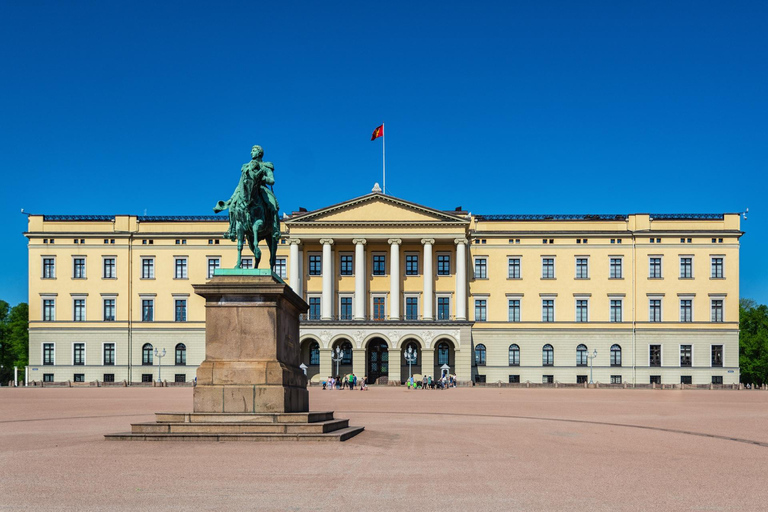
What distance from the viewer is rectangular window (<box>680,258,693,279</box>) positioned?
74938 millimetres

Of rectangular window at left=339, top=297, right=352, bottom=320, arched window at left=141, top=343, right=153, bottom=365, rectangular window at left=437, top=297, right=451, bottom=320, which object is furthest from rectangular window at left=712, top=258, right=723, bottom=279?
arched window at left=141, top=343, right=153, bottom=365

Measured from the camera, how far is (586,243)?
7612cm

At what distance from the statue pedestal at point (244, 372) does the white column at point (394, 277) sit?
5609cm

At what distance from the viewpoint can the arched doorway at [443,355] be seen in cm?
7456

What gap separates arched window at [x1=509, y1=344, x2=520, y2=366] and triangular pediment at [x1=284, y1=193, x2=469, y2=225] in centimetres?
1270

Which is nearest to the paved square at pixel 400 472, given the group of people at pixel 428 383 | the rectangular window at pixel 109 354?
the group of people at pixel 428 383

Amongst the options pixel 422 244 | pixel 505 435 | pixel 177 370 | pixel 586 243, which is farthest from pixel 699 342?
pixel 505 435

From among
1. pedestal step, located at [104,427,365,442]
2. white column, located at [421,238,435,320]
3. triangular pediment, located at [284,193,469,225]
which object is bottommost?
pedestal step, located at [104,427,365,442]

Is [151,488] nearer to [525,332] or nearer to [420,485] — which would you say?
[420,485]

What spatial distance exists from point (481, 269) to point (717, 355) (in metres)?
22.5

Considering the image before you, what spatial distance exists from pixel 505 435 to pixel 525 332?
57.7 m

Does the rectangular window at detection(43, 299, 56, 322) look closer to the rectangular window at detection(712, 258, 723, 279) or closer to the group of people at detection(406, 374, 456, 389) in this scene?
the group of people at detection(406, 374, 456, 389)

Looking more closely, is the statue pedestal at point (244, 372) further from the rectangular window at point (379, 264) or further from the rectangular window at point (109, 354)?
the rectangular window at point (109, 354)

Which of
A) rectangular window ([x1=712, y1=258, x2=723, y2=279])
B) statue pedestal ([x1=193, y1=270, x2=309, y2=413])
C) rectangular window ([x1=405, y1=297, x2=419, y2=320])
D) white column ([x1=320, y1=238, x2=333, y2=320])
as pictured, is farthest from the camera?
rectangular window ([x1=405, y1=297, x2=419, y2=320])
